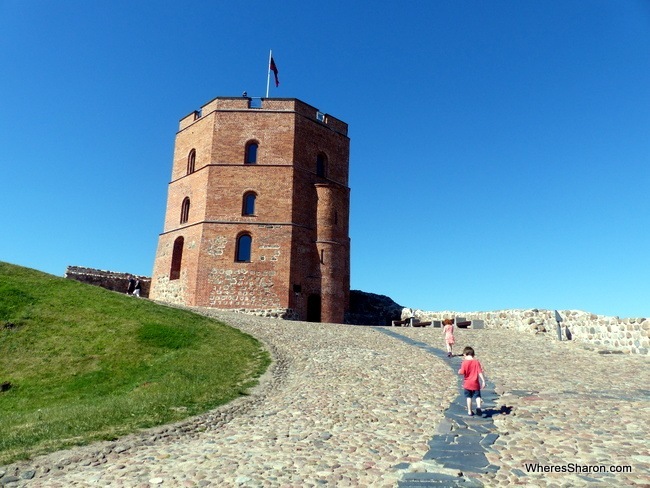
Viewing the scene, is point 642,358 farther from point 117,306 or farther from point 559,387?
point 117,306

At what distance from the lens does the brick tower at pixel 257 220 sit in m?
26.2

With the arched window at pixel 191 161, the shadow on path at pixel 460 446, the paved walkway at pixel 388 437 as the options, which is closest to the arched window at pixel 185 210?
the arched window at pixel 191 161

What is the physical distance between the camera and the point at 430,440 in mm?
6484

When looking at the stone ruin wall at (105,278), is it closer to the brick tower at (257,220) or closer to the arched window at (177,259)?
the brick tower at (257,220)

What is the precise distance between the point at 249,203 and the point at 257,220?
1.32 meters

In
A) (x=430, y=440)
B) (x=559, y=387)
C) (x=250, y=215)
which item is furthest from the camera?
(x=250, y=215)

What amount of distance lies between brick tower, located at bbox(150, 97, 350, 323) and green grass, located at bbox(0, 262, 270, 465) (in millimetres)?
7470

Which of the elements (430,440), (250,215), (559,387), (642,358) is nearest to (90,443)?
(430,440)

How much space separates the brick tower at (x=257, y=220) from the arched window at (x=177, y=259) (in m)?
0.06

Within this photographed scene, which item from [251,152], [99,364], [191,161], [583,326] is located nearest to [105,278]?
[191,161]

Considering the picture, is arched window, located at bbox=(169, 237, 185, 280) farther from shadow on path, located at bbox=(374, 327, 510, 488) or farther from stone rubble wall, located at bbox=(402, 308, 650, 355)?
shadow on path, located at bbox=(374, 327, 510, 488)

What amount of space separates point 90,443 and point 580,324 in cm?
1770

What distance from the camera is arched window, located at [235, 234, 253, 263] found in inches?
1060

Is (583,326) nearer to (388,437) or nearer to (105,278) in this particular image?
(388,437)
